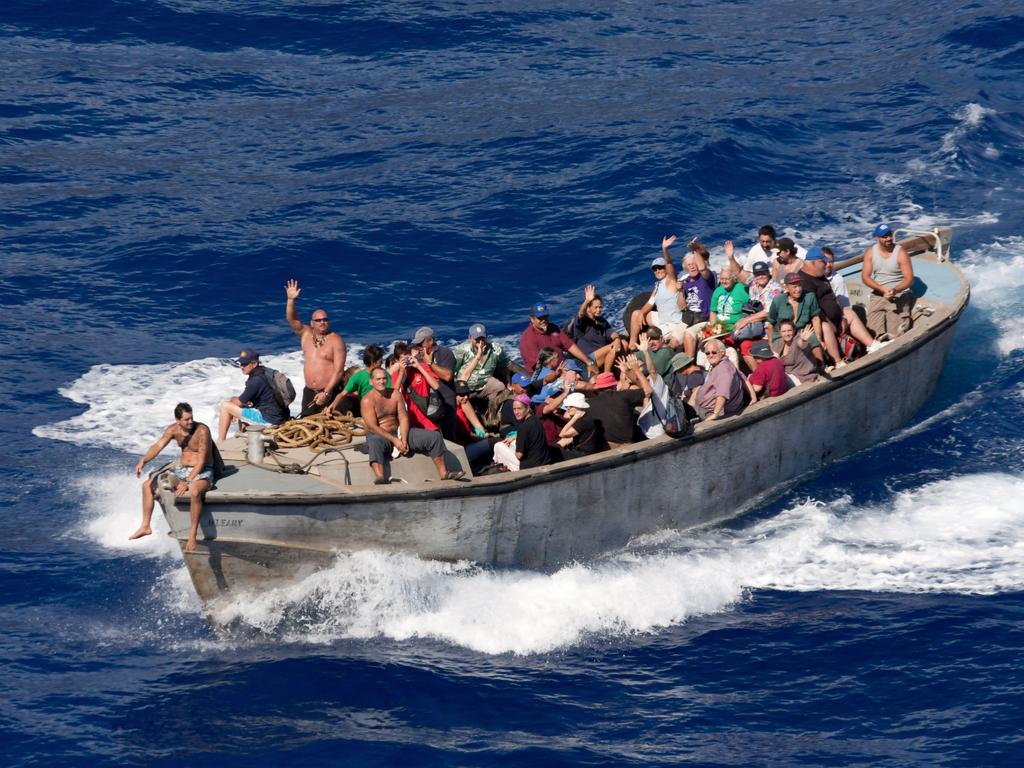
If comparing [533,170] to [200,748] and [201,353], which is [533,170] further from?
[200,748]

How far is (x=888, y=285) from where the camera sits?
961 inches

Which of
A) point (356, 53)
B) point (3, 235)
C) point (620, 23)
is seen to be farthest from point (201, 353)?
point (620, 23)

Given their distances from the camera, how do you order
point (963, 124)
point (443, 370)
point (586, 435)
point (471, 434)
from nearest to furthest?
point (586, 435) < point (443, 370) < point (471, 434) < point (963, 124)

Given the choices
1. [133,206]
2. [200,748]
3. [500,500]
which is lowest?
[200,748]

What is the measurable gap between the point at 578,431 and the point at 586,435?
12 centimetres

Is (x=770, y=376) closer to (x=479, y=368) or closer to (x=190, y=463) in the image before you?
(x=479, y=368)

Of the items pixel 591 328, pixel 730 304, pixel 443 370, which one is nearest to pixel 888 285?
pixel 730 304

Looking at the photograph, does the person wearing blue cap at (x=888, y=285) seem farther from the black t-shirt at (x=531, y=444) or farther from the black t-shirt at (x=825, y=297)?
the black t-shirt at (x=531, y=444)

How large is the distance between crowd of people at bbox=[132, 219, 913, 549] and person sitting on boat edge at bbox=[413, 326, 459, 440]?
20 mm

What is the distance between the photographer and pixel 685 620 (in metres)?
19.4

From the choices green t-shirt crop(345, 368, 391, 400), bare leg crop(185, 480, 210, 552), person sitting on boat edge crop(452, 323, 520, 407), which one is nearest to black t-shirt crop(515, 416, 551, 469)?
person sitting on boat edge crop(452, 323, 520, 407)

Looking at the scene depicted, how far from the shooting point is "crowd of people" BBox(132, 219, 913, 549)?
19.6 meters

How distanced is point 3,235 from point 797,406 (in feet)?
57.7

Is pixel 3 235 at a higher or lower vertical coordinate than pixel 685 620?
higher
